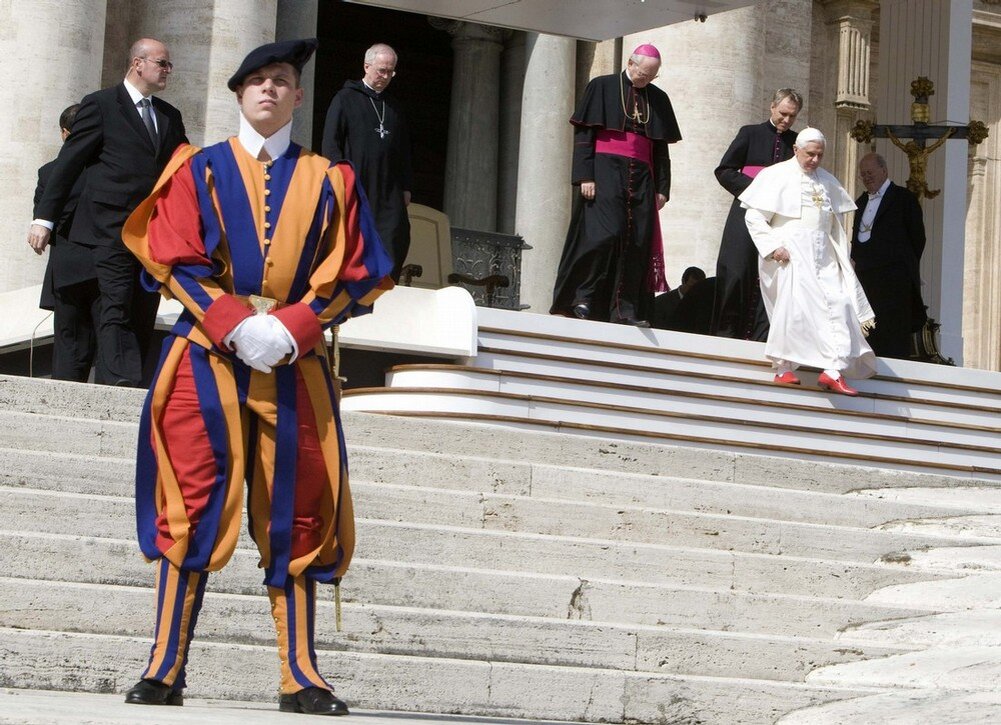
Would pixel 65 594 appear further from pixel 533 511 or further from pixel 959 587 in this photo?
pixel 959 587

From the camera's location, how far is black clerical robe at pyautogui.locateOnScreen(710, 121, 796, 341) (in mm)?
11820

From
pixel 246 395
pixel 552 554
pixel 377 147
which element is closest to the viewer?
pixel 246 395

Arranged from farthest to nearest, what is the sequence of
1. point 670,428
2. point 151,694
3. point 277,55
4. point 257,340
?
1. point 670,428
2. point 277,55
3. point 257,340
4. point 151,694

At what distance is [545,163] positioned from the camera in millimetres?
16672

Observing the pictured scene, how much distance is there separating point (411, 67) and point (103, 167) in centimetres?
1266

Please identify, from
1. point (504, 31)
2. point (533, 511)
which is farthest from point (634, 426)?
point (504, 31)

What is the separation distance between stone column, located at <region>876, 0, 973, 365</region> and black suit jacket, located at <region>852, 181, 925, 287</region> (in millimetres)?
3031

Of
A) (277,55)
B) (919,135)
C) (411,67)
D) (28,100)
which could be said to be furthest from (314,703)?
(411,67)

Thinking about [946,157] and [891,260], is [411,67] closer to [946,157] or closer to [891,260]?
[946,157]

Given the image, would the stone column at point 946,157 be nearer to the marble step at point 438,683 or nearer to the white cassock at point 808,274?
the white cassock at point 808,274

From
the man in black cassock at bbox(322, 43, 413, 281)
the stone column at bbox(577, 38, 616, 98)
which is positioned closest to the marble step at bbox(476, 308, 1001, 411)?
the man in black cassock at bbox(322, 43, 413, 281)

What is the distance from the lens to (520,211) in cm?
1669

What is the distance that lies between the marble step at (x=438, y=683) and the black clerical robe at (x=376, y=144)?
4887mm

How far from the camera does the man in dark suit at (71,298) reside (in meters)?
8.50
